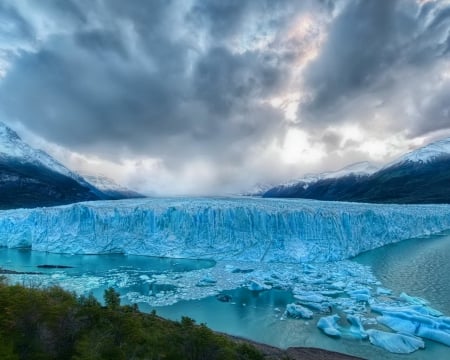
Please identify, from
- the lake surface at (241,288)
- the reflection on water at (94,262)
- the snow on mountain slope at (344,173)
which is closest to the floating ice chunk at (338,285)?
the lake surface at (241,288)

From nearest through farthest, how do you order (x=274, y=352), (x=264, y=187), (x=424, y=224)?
(x=274, y=352), (x=424, y=224), (x=264, y=187)

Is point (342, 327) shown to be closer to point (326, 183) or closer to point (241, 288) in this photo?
point (241, 288)

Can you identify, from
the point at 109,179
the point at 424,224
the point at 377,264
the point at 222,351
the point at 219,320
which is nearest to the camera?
the point at 222,351

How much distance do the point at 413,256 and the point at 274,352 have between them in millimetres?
15289

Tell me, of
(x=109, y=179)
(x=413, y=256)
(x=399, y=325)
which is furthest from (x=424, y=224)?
(x=109, y=179)

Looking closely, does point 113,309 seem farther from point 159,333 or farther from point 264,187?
point 264,187

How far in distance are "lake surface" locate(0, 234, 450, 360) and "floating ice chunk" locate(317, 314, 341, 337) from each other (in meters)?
0.20

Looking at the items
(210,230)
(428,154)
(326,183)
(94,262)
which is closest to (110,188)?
(326,183)

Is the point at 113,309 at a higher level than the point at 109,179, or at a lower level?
lower

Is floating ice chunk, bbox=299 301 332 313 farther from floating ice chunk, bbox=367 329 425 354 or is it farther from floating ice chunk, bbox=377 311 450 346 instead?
floating ice chunk, bbox=367 329 425 354

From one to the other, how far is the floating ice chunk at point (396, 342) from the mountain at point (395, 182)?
51999 mm

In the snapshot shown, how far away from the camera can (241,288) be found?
13820mm

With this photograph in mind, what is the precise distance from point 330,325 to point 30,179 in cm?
6288

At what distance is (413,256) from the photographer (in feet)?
65.1
